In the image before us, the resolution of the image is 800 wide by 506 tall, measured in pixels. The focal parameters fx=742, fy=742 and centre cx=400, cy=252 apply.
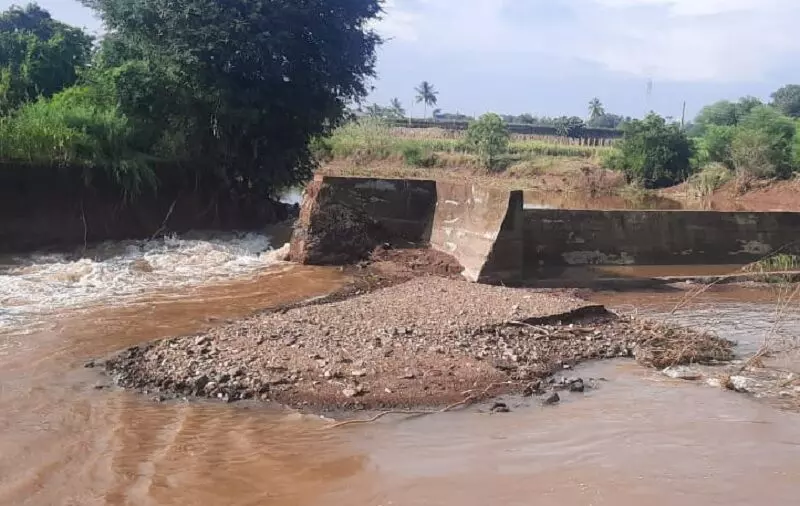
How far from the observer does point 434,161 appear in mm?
47969

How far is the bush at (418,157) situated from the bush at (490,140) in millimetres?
3016

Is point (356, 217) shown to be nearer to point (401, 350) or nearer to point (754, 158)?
point (401, 350)

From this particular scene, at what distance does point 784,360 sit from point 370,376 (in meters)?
5.09

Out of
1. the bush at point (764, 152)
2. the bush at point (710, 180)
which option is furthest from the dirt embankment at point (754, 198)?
the bush at point (764, 152)

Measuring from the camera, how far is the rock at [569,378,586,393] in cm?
734

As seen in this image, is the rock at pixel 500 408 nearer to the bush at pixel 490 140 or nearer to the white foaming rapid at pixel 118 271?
the white foaming rapid at pixel 118 271

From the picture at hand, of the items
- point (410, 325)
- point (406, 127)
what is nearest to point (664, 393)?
point (410, 325)

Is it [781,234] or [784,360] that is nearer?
[784,360]

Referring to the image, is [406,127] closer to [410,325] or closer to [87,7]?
[87,7]

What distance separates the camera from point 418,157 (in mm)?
47594

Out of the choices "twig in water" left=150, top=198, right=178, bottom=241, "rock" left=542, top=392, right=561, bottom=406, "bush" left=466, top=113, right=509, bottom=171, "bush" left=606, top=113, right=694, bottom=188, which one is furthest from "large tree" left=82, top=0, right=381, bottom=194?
"bush" left=466, top=113, right=509, bottom=171

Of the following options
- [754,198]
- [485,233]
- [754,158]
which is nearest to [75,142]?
[485,233]

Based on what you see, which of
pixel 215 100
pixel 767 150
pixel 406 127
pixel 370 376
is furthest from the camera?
pixel 406 127

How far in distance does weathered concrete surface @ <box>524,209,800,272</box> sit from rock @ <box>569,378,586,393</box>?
6.51 metres
